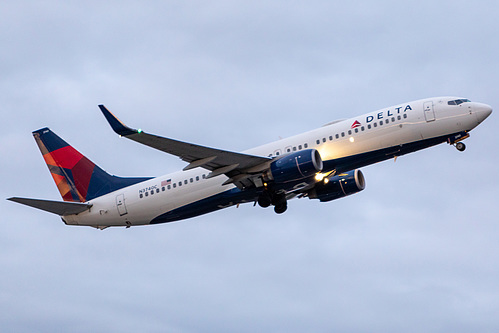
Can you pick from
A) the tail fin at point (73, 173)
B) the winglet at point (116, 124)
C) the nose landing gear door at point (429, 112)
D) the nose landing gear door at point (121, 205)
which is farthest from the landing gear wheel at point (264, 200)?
the winglet at point (116, 124)

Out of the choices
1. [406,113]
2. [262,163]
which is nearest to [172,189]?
[262,163]

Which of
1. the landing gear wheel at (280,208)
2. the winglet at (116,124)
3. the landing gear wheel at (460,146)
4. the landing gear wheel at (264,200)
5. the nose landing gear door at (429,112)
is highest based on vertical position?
the nose landing gear door at (429,112)

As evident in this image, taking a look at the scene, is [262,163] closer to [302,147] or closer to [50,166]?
[302,147]

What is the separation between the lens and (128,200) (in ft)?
166

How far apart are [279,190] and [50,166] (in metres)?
18.3

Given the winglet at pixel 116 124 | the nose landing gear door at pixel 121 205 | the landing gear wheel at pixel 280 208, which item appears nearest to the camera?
the winglet at pixel 116 124

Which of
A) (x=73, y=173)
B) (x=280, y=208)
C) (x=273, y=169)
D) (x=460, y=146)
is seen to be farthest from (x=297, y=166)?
(x=73, y=173)

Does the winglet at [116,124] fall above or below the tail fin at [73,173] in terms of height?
below

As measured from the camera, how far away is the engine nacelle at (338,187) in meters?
52.2

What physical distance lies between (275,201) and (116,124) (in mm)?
13926

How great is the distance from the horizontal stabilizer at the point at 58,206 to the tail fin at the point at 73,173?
4.96ft

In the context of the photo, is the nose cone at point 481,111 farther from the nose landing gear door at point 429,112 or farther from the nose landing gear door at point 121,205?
the nose landing gear door at point 121,205

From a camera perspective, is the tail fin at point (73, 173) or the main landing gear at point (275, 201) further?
the tail fin at point (73, 173)

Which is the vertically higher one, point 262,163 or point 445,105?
point 445,105
